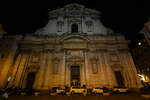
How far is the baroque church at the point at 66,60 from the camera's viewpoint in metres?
12.8

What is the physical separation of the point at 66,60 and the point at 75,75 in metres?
2.67

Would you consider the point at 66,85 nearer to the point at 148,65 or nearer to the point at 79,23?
the point at 79,23

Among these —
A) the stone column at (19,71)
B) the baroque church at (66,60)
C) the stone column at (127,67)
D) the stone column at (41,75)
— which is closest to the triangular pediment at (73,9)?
the baroque church at (66,60)

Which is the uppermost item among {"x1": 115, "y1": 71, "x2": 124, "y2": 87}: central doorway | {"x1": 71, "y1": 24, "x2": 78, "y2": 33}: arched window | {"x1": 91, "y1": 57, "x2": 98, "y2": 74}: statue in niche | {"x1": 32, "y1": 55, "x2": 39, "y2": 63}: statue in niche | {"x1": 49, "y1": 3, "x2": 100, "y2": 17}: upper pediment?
{"x1": 49, "y1": 3, "x2": 100, "y2": 17}: upper pediment

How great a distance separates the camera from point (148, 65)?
20.1 m

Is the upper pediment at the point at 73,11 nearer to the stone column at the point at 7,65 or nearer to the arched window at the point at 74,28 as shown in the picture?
the arched window at the point at 74,28

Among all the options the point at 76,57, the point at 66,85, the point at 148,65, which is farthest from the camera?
the point at 148,65

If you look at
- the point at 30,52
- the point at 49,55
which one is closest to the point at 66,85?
the point at 49,55

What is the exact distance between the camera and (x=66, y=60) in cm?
1445

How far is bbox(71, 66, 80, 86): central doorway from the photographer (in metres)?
13.2

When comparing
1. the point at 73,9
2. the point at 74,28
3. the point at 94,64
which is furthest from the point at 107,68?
the point at 73,9

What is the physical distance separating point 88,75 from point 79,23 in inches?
397

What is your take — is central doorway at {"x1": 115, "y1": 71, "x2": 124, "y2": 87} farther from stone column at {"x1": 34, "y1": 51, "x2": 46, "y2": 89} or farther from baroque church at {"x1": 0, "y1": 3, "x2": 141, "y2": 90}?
stone column at {"x1": 34, "y1": 51, "x2": 46, "y2": 89}

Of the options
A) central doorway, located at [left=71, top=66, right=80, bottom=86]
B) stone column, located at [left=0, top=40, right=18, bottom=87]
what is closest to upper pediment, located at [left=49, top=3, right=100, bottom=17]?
stone column, located at [left=0, top=40, right=18, bottom=87]
